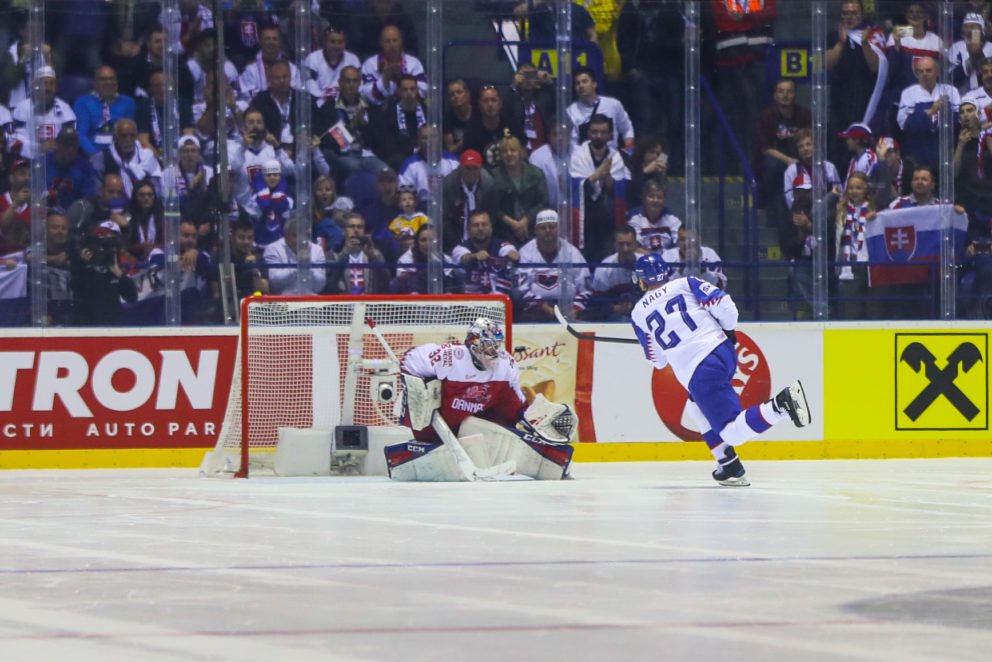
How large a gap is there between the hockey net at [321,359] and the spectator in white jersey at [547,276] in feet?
2.15

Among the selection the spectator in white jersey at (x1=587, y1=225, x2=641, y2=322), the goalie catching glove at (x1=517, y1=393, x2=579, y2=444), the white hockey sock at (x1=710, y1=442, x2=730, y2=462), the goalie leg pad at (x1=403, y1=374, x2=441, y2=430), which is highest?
the spectator in white jersey at (x1=587, y1=225, x2=641, y2=322)

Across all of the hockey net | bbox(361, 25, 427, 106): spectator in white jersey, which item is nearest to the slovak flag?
the hockey net

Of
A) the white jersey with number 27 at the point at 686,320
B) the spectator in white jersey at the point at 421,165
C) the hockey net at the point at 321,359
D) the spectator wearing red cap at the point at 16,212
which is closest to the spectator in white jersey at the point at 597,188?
the spectator in white jersey at the point at 421,165

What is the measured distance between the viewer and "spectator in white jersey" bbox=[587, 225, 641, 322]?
1145 centimetres

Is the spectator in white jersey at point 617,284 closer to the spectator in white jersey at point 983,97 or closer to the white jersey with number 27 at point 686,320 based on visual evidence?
the white jersey with number 27 at point 686,320

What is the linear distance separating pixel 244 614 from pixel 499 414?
17.5ft

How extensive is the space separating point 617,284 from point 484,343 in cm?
223

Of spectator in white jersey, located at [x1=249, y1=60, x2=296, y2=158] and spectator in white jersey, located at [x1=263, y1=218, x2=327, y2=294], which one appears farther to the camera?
spectator in white jersey, located at [x1=249, y1=60, x2=296, y2=158]

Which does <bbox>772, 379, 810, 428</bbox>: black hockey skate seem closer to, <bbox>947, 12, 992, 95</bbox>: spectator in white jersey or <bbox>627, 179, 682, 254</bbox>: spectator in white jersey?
<bbox>627, 179, 682, 254</bbox>: spectator in white jersey

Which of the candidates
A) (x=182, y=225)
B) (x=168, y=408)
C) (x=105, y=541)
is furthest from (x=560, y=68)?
(x=105, y=541)

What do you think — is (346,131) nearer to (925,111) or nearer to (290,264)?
(290,264)

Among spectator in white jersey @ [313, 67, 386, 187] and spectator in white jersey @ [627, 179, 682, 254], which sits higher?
spectator in white jersey @ [313, 67, 386, 187]

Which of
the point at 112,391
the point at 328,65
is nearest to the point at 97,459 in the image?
the point at 112,391

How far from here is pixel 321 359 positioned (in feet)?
35.4
